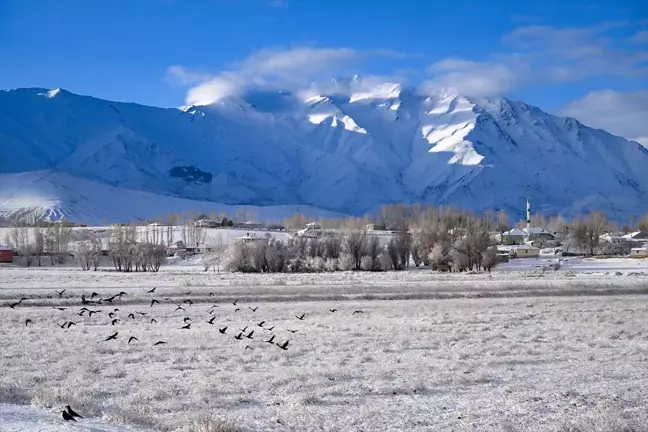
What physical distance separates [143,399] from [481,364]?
852cm

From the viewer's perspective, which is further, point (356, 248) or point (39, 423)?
point (356, 248)

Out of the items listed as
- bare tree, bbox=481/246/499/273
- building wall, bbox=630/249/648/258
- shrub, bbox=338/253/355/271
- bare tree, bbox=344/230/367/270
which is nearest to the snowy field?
bare tree, bbox=481/246/499/273

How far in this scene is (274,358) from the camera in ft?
64.0

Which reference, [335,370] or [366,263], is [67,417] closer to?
[335,370]

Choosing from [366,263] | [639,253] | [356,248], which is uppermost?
[356,248]

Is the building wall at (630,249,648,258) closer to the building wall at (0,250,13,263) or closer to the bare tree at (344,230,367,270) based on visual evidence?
the bare tree at (344,230,367,270)

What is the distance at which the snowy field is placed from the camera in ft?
41.9

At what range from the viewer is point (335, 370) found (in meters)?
17.2

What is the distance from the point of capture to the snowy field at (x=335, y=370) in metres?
12.8

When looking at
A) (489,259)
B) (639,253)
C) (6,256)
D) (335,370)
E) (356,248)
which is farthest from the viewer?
(639,253)

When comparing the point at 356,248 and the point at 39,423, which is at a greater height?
the point at 356,248

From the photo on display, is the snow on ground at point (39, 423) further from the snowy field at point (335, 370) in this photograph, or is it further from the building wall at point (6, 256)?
the building wall at point (6, 256)

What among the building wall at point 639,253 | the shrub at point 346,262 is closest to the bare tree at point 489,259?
the shrub at point 346,262

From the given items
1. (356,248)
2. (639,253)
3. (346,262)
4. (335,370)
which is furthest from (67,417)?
(639,253)
